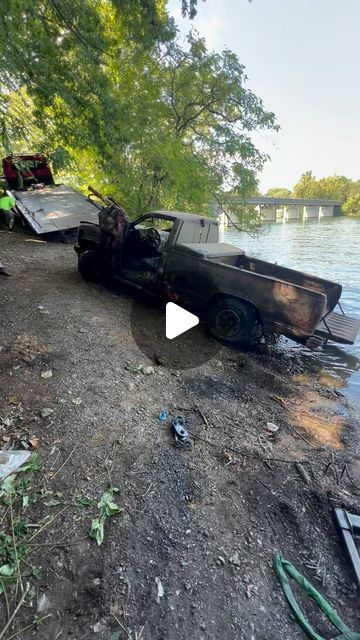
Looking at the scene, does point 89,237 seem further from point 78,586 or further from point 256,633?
point 256,633

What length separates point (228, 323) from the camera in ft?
17.8

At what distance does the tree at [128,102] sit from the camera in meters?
5.45

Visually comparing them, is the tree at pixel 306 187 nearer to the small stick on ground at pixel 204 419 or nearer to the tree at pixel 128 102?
the tree at pixel 128 102

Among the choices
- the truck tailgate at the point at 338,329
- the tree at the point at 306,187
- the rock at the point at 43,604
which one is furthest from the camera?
the tree at the point at 306,187

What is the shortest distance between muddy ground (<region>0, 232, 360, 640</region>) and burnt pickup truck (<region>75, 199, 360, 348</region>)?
2.78 feet

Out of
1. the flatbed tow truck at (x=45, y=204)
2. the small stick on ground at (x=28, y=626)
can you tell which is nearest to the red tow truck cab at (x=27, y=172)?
the flatbed tow truck at (x=45, y=204)

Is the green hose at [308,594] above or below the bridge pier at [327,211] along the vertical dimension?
below

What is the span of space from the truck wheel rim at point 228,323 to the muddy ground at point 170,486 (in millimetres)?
613

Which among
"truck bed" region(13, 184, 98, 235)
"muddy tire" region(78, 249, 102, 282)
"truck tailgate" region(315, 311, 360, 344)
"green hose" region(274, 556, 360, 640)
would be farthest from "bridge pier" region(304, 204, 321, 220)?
"green hose" region(274, 556, 360, 640)

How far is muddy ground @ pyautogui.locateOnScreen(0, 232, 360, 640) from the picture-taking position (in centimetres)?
186

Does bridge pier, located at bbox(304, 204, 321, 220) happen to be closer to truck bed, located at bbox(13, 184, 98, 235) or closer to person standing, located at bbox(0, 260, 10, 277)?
truck bed, located at bbox(13, 184, 98, 235)

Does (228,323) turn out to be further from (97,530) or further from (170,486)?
(97,530)

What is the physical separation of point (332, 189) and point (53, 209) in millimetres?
82410

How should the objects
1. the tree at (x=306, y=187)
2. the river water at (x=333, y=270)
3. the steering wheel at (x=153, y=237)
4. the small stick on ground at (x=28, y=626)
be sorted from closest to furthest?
the small stick on ground at (x=28, y=626) < the river water at (x=333, y=270) < the steering wheel at (x=153, y=237) < the tree at (x=306, y=187)
